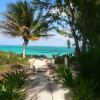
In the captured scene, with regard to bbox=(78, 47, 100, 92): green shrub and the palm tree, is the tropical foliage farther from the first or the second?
bbox=(78, 47, 100, 92): green shrub

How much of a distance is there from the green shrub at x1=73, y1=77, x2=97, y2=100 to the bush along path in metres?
0.72

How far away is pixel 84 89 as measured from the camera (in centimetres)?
1176

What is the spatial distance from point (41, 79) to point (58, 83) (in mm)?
1538

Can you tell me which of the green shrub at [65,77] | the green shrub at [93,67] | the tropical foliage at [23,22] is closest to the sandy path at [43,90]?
the green shrub at [65,77]

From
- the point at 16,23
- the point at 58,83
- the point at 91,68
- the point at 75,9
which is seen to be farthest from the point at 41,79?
the point at 16,23

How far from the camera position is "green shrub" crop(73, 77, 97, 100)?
37.8 feet

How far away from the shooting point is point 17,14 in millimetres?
31469

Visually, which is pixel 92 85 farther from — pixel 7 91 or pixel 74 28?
pixel 74 28

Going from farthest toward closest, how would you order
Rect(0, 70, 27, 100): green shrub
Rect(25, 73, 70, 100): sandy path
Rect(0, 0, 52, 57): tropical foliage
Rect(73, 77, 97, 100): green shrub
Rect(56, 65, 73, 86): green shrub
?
1. Rect(0, 0, 52, 57): tropical foliage
2. Rect(56, 65, 73, 86): green shrub
3. Rect(25, 73, 70, 100): sandy path
4. Rect(73, 77, 97, 100): green shrub
5. Rect(0, 70, 27, 100): green shrub

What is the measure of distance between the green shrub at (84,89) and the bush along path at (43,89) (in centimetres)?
72

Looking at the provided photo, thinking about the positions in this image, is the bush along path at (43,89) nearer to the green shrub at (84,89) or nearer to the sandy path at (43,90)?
the sandy path at (43,90)

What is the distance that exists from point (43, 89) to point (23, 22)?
18733 millimetres

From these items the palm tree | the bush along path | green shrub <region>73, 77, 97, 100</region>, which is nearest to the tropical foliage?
the palm tree

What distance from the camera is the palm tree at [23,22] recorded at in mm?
31344
